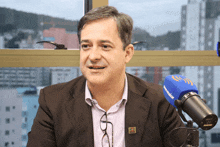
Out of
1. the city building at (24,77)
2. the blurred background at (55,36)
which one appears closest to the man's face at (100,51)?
the blurred background at (55,36)

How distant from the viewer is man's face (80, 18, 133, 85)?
0.97 meters

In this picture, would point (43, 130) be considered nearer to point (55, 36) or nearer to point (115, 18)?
point (115, 18)

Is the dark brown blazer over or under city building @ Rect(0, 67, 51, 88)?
under

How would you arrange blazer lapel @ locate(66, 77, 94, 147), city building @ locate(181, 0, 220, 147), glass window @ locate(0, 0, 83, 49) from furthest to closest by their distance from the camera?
1. city building @ locate(181, 0, 220, 147)
2. glass window @ locate(0, 0, 83, 49)
3. blazer lapel @ locate(66, 77, 94, 147)

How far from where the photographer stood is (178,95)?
74cm

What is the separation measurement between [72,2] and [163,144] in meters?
1.26

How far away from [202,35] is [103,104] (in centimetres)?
132

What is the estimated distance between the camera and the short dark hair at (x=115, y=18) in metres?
1.01

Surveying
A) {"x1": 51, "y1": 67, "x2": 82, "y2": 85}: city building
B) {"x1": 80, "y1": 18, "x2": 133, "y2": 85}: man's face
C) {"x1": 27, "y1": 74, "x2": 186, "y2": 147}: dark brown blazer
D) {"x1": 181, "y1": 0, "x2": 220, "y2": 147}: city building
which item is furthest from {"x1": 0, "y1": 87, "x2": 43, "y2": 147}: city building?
{"x1": 181, "y1": 0, "x2": 220, "y2": 147}: city building

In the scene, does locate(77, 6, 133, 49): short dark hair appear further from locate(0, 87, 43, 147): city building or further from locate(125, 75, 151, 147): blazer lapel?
locate(0, 87, 43, 147): city building

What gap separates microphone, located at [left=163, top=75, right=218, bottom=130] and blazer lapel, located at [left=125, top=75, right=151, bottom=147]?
309 mm

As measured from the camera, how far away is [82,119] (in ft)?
3.56

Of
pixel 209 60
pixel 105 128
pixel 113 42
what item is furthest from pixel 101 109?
pixel 209 60

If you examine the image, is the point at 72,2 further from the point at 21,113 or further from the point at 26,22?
the point at 21,113
